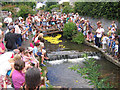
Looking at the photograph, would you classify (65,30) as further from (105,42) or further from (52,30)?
(105,42)

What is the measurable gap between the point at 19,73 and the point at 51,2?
1066 inches

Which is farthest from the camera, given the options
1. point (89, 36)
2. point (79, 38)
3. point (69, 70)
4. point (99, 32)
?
point (79, 38)

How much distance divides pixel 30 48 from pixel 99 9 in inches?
412

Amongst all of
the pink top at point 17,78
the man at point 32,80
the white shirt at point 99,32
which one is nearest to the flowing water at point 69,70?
the white shirt at point 99,32

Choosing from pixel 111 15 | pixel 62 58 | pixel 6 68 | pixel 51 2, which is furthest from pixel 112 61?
pixel 51 2

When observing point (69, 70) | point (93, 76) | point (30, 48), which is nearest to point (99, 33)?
point (69, 70)

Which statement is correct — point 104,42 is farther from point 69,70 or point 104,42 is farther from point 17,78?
point 17,78

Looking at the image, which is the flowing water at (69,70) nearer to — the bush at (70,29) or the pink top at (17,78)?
the bush at (70,29)

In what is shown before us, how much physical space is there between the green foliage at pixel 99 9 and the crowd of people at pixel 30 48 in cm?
201

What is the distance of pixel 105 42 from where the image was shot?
1007 cm

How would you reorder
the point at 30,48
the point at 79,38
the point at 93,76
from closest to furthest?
the point at 93,76 → the point at 30,48 → the point at 79,38

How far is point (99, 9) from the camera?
48.3 feet

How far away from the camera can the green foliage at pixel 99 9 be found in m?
12.9

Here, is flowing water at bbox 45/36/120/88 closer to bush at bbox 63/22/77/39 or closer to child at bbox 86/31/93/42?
child at bbox 86/31/93/42
